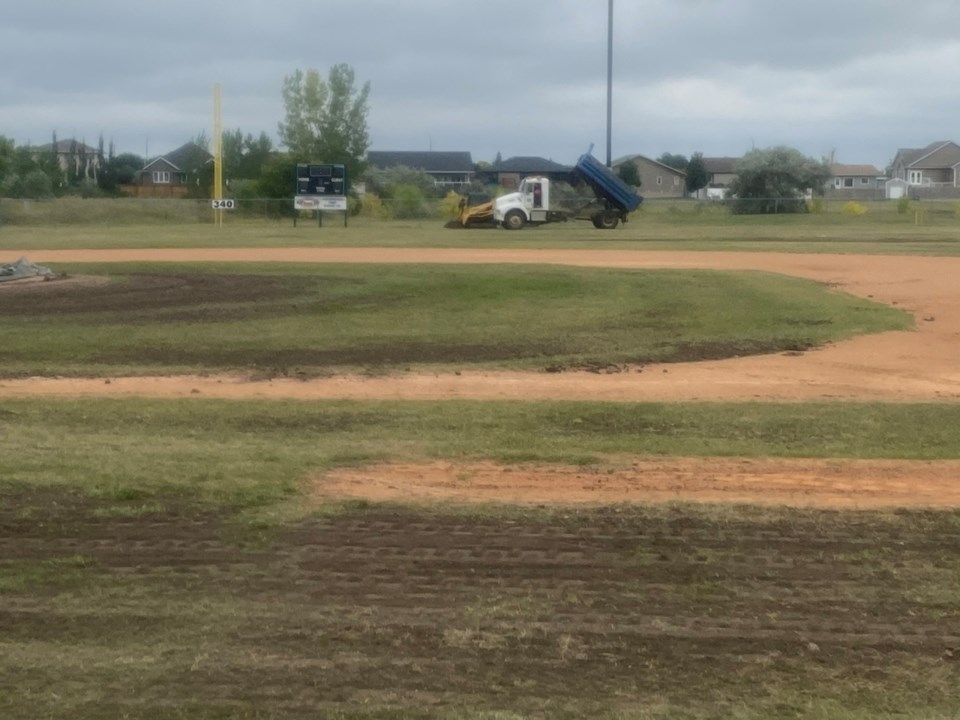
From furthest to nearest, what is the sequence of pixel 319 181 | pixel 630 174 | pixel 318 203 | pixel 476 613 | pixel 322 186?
1. pixel 630 174
2. pixel 322 186
3. pixel 319 181
4. pixel 318 203
5. pixel 476 613

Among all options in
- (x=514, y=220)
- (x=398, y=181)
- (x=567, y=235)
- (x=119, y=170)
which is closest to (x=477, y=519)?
(x=567, y=235)

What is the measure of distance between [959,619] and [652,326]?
1435 cm

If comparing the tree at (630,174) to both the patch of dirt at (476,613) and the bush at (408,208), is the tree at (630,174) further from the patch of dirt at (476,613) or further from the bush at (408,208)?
the patch of dirt at (476,613)

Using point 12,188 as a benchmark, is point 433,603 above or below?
below

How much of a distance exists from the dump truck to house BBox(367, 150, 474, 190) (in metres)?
72.4

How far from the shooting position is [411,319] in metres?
21.2

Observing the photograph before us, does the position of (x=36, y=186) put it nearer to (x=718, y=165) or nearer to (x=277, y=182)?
(x=277, y=182)

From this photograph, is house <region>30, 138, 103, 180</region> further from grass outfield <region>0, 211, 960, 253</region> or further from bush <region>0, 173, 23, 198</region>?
grass outfield <region>0, 211, 960, 253</region>

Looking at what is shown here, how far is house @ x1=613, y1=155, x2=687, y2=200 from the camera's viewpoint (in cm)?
12681

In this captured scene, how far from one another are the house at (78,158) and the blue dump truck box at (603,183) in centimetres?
7536

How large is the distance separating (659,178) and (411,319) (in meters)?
112

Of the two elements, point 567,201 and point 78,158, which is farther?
point 78,158

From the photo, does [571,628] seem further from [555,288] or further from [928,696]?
[555,288]

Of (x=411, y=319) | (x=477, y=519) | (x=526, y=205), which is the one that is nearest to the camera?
(x=477, y=519)
